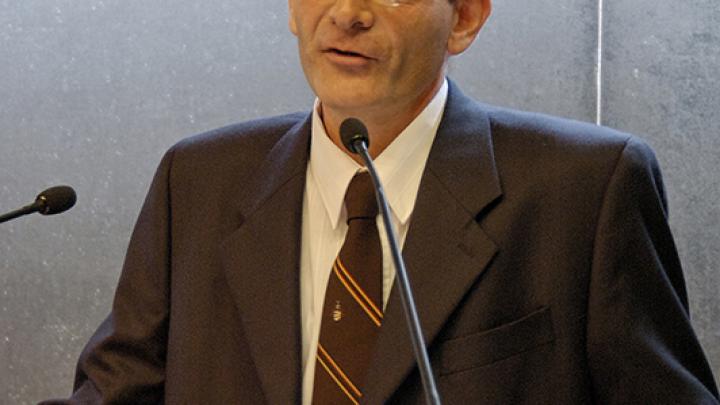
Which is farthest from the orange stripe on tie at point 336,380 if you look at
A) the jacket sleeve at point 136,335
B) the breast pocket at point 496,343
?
the jacket sleeve at point 136,335

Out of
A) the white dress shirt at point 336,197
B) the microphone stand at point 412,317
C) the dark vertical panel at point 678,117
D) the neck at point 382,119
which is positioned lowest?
the dark vertical panel at point 678,117

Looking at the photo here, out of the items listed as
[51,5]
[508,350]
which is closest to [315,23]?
[508,350]

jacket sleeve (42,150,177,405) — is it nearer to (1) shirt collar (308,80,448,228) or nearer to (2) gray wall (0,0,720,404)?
(1) shirt collar (308,80,448,228)

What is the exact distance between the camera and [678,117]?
8.39ft

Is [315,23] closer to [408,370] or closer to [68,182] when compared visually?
[408,370]

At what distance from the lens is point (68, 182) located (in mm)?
2635

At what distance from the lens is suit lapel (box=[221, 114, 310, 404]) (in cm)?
184

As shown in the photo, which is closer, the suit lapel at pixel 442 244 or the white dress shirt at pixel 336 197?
the suit lapel at pixel 442 244

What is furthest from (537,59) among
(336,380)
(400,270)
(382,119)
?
(400,270)

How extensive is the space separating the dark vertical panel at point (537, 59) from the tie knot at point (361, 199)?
72 cm

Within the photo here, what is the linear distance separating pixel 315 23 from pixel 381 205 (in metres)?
0.47

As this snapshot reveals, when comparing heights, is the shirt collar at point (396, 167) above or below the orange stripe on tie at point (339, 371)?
above

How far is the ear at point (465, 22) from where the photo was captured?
2006mm

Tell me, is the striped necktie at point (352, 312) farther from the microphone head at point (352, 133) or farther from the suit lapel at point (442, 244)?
the microphone head at point (352, 133)
